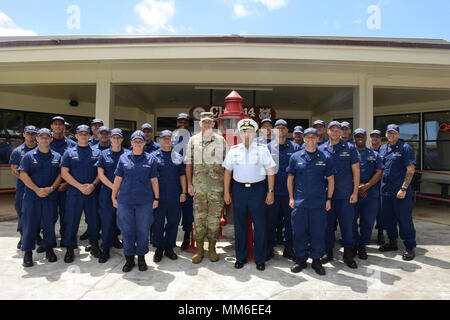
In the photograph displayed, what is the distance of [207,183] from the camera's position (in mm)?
3498

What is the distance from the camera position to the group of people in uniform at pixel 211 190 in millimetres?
3258

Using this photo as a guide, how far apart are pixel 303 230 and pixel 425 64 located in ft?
15.1

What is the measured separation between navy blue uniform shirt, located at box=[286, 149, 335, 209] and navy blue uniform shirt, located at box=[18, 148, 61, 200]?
3057mm

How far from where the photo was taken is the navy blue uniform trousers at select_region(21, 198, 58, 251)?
3416 millimetres

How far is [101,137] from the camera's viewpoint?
3.98 m

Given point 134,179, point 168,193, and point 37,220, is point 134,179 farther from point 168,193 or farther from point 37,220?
point 37,220

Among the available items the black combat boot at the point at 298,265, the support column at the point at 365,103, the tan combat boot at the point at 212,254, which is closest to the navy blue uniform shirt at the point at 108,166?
the tan combat boot at the point at 212,254

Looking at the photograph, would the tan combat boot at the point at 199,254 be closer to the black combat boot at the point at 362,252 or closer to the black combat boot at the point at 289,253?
the black combat boot at the point at 289,253

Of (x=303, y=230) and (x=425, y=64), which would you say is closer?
(x=303, y=230)

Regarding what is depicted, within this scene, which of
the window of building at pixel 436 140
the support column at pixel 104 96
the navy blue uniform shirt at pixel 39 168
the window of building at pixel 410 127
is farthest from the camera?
the window of building at pixel 410 127

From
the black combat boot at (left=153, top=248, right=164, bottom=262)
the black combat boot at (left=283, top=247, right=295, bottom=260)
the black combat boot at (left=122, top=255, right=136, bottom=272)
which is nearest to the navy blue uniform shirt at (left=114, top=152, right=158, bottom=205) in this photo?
the black combat boot at (left=122, top=255, right=136, bottom=272)

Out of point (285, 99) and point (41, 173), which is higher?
point (285, 99)
